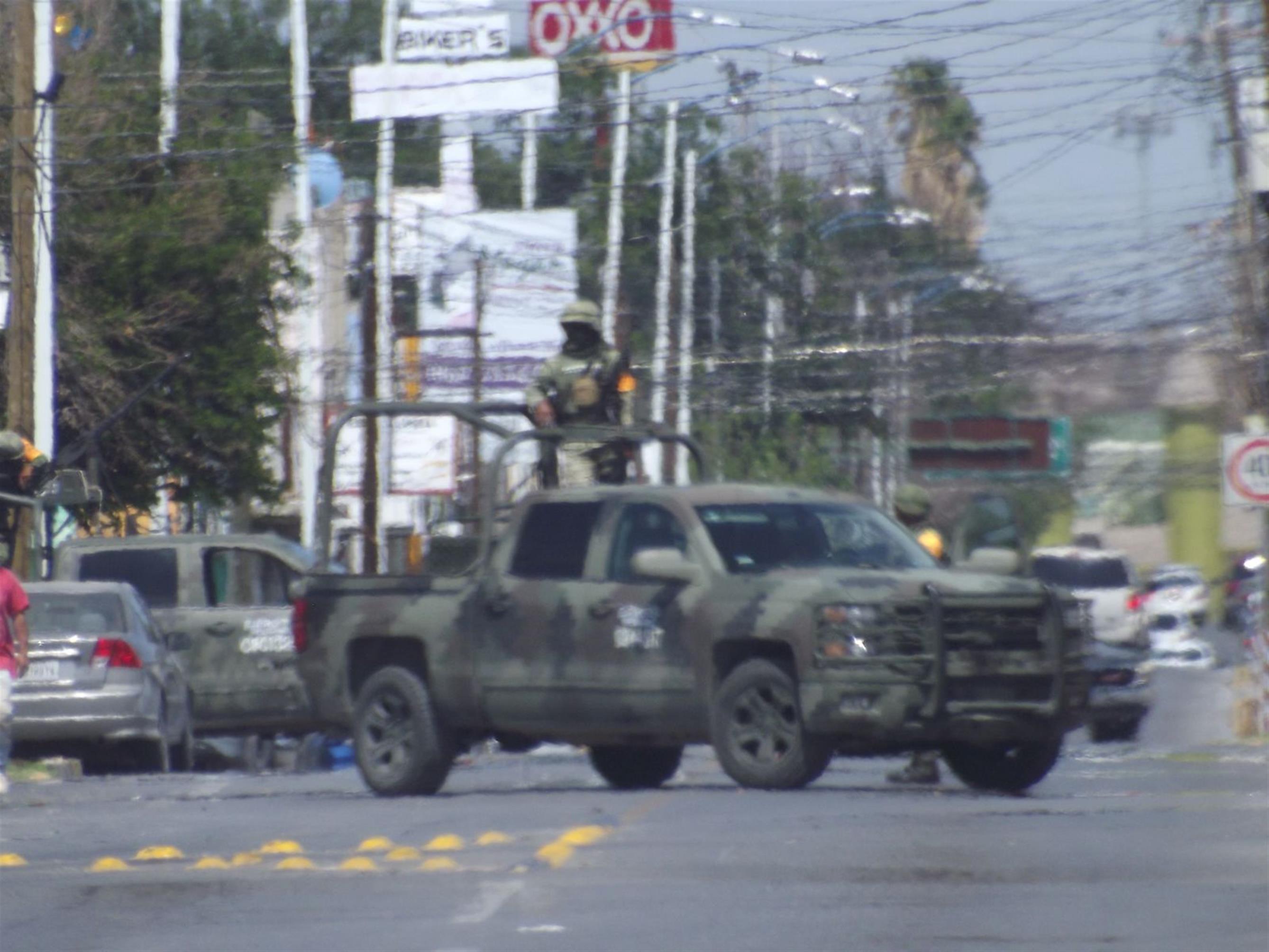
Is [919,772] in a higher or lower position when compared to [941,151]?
lower

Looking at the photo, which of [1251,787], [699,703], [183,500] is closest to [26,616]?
[699,703]

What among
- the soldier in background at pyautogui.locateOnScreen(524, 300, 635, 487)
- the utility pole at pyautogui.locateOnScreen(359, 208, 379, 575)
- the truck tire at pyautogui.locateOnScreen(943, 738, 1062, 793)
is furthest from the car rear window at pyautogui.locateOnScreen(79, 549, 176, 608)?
the utility pole at pyautogui.locateOnScreen(359, 208, 379, 575)

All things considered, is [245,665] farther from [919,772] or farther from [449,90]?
[449,90]

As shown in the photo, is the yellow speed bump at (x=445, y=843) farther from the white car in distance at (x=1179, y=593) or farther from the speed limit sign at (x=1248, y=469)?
the white car in distance at (x=1179, y=593)

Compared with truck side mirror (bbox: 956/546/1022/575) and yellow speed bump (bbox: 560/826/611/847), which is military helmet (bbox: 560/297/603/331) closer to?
truck side mirror (bbox: 956/546/1022/575)

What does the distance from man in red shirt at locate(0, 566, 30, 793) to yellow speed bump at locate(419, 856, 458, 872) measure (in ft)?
17.1

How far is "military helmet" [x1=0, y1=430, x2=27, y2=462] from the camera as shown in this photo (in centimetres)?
1927

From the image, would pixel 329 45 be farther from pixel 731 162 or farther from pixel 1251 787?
pixel 1251 787

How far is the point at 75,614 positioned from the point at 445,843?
8191mm

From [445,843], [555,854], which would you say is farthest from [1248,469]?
[555,854]

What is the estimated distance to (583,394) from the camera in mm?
15719

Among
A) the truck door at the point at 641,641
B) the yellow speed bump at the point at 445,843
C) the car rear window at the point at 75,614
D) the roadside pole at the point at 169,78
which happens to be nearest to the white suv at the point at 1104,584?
the car rear window at the point at 75,614

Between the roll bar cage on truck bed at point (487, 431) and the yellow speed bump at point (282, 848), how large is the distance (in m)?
3.00

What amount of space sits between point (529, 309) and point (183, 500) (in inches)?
925
